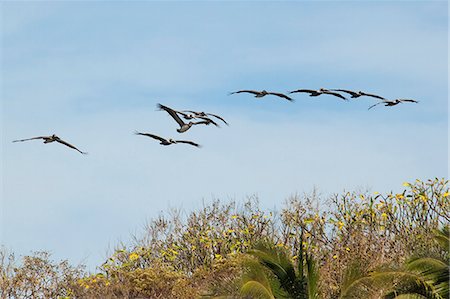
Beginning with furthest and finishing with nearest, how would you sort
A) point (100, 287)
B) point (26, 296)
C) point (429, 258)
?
1. point (26, 296)
2. point (100, 287)
3. point (429, 258)

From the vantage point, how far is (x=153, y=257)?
31.7 metres

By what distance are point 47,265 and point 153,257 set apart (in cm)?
351

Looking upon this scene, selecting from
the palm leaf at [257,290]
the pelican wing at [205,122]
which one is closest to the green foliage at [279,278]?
the palm leaf at [257,290]

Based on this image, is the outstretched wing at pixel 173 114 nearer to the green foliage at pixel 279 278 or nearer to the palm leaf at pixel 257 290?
the green foliage at pixel 279 278

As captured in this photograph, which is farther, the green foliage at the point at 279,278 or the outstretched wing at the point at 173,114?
the green foliage at the point at 279,278

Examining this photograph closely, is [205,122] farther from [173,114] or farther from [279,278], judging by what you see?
[279,278]

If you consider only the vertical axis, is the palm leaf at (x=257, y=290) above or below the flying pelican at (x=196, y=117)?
below

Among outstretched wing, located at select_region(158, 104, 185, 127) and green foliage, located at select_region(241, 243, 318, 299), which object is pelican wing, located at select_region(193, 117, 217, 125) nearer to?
outstretched wing, located at select_region(158, 104, 185, 127)

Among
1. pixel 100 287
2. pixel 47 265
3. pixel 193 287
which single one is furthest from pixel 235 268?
pixel 47 265

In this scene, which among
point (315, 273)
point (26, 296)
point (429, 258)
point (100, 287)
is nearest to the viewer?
point (315, 273)

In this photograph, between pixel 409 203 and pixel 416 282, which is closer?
pixel 416 282

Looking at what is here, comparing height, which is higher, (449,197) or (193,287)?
(449,197)

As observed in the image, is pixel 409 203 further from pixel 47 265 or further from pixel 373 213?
pixel 47 265

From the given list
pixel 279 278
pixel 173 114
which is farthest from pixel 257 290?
pixel 173 114
